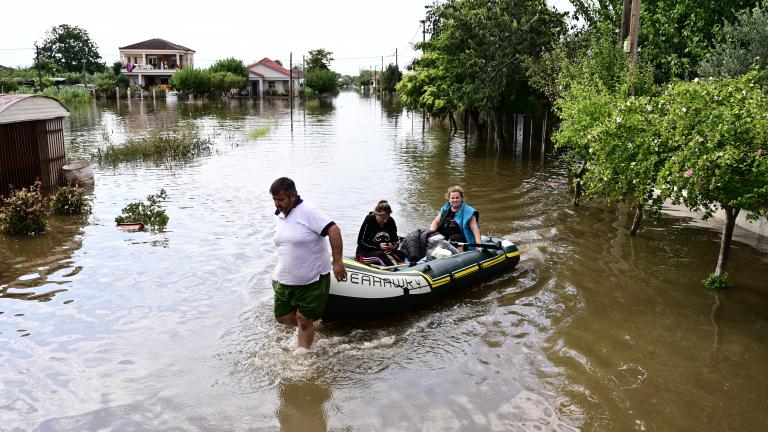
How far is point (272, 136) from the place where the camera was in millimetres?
33719

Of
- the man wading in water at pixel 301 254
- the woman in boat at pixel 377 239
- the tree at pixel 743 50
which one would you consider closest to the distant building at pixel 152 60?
the tree at pixel 743 50

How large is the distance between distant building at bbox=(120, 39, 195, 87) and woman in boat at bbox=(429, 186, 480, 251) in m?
83.6

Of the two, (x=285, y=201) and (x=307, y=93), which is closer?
(x=285, y=201)

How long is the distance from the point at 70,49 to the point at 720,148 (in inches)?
4316

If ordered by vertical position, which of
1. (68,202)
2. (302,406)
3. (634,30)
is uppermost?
(634,30)

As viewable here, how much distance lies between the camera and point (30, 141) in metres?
15.5

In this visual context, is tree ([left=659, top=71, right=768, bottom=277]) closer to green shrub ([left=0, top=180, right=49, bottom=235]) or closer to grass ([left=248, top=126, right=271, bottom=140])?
green shrub ([left=0, top=180, right=49, bottom=235])

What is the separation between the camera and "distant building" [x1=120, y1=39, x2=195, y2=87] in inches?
3415

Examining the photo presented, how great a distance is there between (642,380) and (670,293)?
3.22 meters

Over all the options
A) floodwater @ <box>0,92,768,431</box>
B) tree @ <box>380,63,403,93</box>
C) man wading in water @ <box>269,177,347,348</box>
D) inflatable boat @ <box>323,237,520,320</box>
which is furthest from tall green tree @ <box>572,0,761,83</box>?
tree @ <box>380,63,403,93</box>

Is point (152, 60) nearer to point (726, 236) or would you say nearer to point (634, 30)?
point (634, 30)

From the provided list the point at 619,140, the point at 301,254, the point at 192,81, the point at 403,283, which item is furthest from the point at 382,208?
the point at 192,81

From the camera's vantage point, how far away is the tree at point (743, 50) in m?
15.1

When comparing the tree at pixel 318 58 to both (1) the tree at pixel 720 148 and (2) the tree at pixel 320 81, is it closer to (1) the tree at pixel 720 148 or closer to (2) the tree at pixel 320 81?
(2) the tree at pixel 320 81
